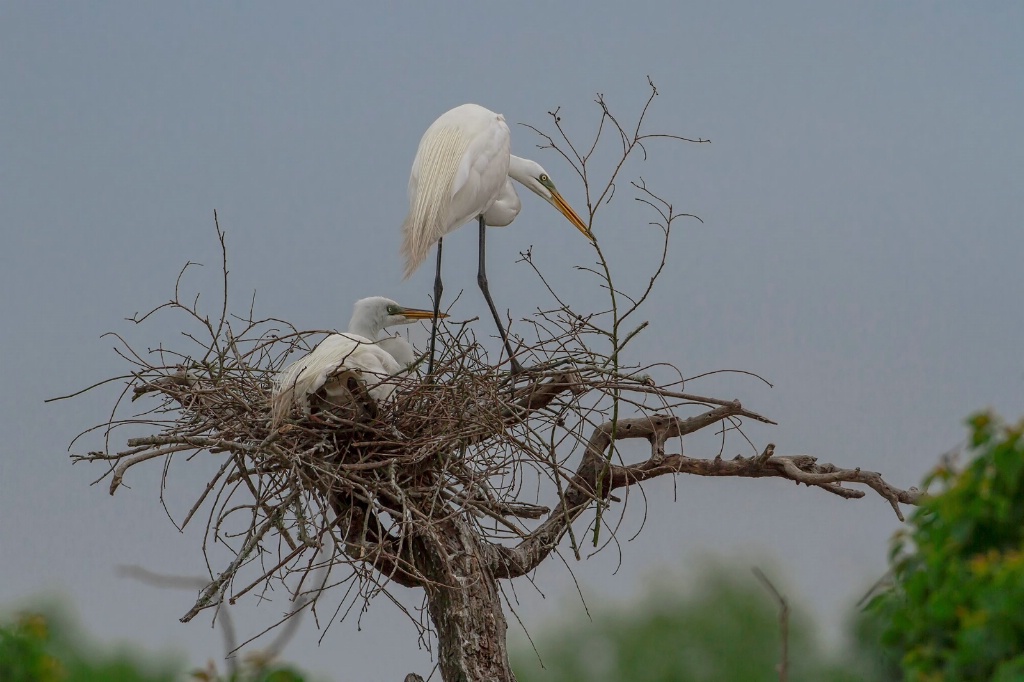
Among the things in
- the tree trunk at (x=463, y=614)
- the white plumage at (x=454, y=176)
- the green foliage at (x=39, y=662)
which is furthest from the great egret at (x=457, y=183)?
the green foliage at (x=39, y=662)

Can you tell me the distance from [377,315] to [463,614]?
1102 millimetres

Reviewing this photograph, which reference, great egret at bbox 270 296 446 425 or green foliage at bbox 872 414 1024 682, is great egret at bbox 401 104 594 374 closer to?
great egret at bbox 270 296 446 425

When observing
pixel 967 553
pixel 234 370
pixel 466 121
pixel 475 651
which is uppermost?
pixel 466 121

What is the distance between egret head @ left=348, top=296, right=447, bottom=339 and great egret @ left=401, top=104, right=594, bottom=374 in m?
0.12

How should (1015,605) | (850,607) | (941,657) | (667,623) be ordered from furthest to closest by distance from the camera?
(667,623)
(850,607)
(941,657)
(1015,605)

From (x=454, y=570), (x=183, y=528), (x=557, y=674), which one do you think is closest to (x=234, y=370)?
(x=183, y=528)

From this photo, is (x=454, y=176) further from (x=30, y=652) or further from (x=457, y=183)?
(x=30, y=652)

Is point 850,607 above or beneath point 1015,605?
above

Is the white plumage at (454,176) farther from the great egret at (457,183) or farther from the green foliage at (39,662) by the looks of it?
the green foliage at (39,662)

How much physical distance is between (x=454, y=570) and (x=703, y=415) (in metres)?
1.06

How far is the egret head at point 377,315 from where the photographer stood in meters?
3.68

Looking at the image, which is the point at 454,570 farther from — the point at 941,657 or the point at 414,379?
the point at 941,657

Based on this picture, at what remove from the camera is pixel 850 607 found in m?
1.74

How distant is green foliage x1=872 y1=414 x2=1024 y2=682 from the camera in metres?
1.32
